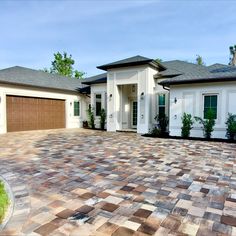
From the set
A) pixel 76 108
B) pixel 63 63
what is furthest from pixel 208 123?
pixel 63 63

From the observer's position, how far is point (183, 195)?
131 inches

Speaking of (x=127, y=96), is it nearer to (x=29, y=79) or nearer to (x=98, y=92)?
(x=98, y=92)

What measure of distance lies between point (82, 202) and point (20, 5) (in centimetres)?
845

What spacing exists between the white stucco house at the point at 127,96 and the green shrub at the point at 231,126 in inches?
11.5

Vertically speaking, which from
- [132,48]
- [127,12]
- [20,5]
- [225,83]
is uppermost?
[132,48]

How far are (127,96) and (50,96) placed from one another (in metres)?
5.55

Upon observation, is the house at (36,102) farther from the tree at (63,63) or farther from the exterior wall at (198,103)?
the tree at (63,63)

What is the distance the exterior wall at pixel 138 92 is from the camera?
11859mm

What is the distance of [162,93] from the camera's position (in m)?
12.4

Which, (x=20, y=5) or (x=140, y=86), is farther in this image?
(x=140, y=86)

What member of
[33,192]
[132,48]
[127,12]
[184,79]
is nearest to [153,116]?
[184,79]

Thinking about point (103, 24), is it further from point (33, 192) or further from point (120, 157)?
point (33, 192)

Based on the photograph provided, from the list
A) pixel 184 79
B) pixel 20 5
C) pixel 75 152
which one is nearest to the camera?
pixel 75 152

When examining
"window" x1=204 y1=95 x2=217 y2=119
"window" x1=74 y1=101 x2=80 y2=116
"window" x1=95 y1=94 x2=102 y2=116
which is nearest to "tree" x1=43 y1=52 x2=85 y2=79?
"window" x1=74 y1=101 x2=80 y2=116
